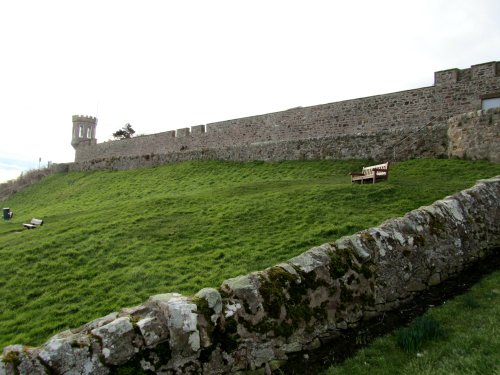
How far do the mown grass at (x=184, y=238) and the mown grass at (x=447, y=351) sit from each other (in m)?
4.02

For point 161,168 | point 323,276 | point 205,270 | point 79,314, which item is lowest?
point 79,314

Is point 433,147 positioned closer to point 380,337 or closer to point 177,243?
point 177,243

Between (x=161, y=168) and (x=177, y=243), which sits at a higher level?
(x=161, y=168)

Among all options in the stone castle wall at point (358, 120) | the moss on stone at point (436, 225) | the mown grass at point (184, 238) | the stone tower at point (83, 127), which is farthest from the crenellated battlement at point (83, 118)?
the moss on stone at point (436, 225)

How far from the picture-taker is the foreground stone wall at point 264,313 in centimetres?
370

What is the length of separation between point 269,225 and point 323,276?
6663mm

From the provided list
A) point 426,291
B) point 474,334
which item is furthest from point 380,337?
point 426,291

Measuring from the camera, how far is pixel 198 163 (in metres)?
26.2

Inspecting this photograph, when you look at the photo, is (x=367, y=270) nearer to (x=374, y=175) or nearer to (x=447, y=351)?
(x=447, y=351)

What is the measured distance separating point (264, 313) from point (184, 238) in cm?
754

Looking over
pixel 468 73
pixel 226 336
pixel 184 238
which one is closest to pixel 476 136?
pixel 468 73

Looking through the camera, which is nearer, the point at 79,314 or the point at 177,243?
the point at 79,314

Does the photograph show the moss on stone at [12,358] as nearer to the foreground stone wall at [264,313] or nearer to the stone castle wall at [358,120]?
the foreground stone wall at [264,313]

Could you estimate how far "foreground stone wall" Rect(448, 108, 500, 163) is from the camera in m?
15.1
